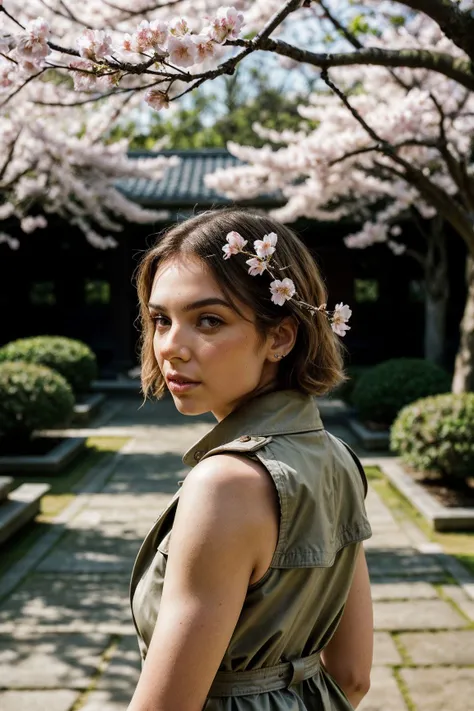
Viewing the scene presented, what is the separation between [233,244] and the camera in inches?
54.4

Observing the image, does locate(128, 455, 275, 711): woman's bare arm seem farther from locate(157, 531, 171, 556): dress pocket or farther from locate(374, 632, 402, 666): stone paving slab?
locate(374, 632, 402, 666): stone paving slab

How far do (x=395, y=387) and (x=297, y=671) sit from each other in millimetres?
9174

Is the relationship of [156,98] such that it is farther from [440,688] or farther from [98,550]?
[98,550]

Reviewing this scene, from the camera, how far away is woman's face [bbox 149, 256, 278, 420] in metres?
1.39

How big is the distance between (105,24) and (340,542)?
730cm

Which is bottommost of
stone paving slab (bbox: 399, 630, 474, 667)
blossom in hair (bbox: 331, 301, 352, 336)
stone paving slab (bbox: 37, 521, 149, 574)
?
stone paving slab (bbox: 37, 521, 149, 574)

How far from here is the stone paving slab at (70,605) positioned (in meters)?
4.70

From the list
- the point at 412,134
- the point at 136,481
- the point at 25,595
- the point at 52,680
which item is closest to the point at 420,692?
the point at 52,680

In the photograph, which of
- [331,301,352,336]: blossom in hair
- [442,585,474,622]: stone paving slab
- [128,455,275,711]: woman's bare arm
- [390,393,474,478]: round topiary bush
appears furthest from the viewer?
[390,393,474,478]: round topiary bush

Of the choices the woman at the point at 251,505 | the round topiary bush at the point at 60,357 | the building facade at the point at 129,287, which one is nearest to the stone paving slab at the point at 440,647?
the woman at the point at 251,505

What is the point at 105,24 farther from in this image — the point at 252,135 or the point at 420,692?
the point at 252,135

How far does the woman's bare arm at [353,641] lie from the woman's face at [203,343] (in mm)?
480

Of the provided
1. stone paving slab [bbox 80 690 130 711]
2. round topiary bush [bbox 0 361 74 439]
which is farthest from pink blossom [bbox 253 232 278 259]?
round topiary bush [bbox 0 361 74 439]

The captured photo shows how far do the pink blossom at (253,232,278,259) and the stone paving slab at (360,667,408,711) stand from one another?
9.56 feet
